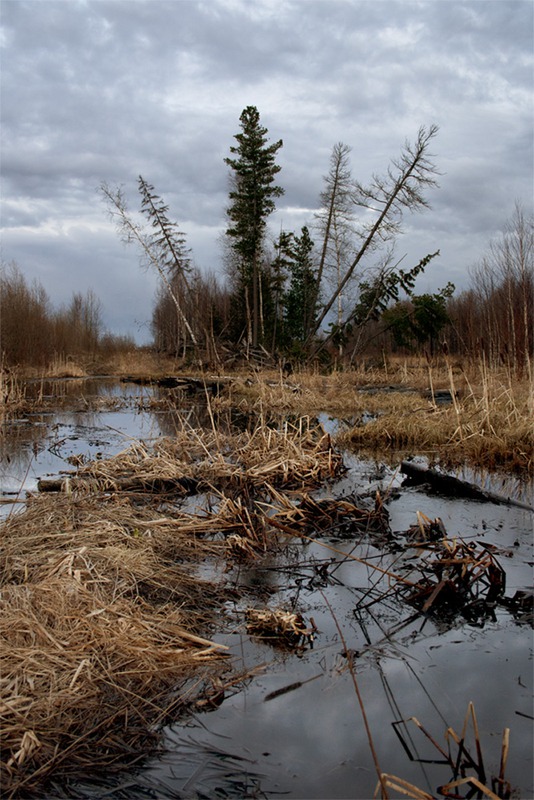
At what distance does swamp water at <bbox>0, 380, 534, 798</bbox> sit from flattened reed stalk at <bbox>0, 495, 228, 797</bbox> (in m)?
0.17

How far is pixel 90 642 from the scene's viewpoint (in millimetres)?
2842

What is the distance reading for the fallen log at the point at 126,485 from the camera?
605 centimetres

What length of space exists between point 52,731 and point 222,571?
1.97 metres

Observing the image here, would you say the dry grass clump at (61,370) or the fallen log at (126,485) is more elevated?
the dry grass clump at (61,370)

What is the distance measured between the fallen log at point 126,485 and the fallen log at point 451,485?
2.38 meters

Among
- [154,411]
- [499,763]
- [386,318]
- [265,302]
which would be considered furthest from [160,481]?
[265,302]

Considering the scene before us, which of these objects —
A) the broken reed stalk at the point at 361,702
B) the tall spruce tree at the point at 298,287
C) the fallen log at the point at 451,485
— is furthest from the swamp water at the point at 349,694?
the tall spruce tree at the point at 298,287

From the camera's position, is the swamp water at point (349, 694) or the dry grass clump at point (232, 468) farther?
the dry grass clump at point (232, 468)

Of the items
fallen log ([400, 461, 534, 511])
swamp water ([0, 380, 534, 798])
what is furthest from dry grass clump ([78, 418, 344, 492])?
swamp water ([0, 380, 534, 798])

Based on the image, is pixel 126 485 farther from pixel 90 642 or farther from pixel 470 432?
pixel 470 432

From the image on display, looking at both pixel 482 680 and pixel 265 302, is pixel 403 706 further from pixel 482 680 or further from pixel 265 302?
pixel 265 302

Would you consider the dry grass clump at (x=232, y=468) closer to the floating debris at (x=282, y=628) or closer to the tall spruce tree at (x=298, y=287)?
the floating debris at (x=282, y=628)

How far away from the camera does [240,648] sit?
3.07 meters

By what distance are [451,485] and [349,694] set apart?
13.0ft
